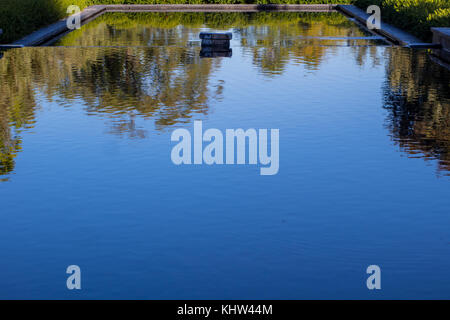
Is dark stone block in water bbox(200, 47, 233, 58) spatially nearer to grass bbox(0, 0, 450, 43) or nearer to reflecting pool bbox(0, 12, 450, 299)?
reflecting pool bbox(0, 12, 450, 299)

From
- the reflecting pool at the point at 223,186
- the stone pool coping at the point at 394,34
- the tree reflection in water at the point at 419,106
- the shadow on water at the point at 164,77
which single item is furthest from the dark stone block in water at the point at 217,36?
the stone pool coping at the point at 394,34

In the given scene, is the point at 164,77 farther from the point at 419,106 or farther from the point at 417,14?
the point at 417,14

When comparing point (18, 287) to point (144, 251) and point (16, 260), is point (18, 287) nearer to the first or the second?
point (16, 260)

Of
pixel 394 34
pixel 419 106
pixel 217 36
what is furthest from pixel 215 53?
pixel 419 106

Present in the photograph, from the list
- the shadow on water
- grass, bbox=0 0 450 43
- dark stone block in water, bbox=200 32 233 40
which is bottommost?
the shadow on water

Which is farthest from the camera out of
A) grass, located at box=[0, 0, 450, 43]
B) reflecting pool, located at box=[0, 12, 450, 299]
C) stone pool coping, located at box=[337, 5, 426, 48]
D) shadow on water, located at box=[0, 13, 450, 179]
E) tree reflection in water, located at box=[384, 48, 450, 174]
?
grass, located at box=[0, 0, 450, 43]

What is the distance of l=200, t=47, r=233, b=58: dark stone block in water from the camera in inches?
801

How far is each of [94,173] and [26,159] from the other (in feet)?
4.30

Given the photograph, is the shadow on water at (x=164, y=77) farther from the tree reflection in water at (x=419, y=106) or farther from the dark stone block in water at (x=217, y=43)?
the dark stone block in water at (x=217, y=43)

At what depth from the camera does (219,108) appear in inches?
524

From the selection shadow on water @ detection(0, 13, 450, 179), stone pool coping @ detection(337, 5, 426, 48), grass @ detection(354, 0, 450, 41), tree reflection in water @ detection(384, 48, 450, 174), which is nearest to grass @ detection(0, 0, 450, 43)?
grass @ detection(354, 0, 450, 41)

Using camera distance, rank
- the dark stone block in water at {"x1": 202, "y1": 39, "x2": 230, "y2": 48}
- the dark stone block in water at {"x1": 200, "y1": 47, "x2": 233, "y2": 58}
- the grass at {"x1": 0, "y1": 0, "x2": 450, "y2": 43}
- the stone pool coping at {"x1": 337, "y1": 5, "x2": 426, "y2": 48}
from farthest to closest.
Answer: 1. the grass at {"x1": 0, "y1": 0, "x2": 450, "y2": 43}
2. the stone pool coping at {"x1": 337, "y1": 5, "x2": 426, "y2": 48}
3. the dark stone block in water at {"x1": 202, "y1": 39, "x2": 230, "y2": 48}
4. the dark stone block in water at {"x1": 200, "y1": 47, "x2": 233, "y2": 58}

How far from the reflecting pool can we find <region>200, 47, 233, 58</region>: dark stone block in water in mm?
2100
